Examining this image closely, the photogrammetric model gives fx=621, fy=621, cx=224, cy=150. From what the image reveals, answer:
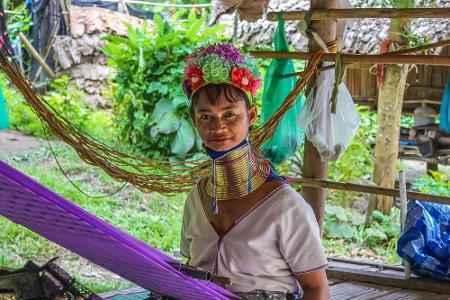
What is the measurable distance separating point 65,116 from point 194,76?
5.64 meters

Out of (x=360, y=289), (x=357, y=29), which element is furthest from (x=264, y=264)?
(x=357, y=29)

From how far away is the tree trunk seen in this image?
5594 mm

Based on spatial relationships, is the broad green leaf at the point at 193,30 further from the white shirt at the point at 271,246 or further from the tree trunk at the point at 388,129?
the white shirt at the point at 271,246

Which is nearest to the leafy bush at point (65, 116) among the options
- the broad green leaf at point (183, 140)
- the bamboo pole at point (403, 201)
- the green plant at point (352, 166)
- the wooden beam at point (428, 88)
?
the broad green leaf at point (183, 140)

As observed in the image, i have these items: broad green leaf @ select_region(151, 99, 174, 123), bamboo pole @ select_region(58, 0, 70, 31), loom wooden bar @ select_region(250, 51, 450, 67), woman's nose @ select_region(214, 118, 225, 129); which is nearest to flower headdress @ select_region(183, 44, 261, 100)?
woman's nose @ select_region(214, 118, 225, 129)

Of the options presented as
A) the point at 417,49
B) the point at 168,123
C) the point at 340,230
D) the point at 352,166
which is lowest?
the point at 340,230

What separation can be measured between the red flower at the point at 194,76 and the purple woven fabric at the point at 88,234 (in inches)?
17.7

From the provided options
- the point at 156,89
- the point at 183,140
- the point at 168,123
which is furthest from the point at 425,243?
the point at 156,89

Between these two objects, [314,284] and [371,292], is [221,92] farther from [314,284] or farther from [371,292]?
[371,292]

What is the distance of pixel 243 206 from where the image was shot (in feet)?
5.57

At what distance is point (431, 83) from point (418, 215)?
4602mm

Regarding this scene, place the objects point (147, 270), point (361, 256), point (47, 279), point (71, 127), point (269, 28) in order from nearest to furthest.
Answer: point (147, 270) < point (47, 279) < point (71, 127) < point (361, 256) < point (269, 28)

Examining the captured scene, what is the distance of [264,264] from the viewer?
1.62 metres

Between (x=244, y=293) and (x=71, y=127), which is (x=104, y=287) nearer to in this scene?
(x=71, y=127)
